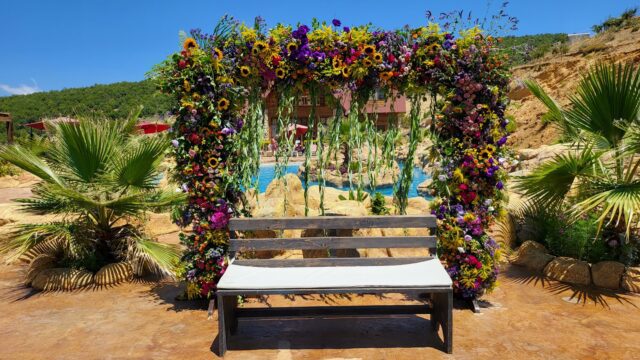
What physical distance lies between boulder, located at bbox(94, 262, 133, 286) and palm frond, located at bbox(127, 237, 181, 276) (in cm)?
8

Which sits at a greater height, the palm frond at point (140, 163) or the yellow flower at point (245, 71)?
the yellow flower at point (245, 71)

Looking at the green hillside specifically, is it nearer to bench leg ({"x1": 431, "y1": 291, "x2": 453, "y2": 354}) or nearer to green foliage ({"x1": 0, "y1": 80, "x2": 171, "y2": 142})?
green foliage ({"x1": 0, "y1": 80, "x2": 171, "y2": 142})

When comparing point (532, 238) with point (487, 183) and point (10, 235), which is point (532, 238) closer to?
point (487, 183)

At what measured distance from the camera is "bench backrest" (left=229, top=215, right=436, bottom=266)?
3666mm

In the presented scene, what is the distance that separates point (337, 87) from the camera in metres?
4.23

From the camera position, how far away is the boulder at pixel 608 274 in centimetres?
449

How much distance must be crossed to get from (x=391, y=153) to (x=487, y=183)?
97 cm

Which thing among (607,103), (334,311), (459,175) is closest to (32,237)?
(334,311)

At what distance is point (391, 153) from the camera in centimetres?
455

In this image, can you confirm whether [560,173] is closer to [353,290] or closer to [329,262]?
[329,262]

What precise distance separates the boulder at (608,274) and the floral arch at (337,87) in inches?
52.9

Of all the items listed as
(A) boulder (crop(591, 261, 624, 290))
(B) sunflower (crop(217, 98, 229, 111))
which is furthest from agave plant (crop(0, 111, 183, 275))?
(A) boulder (crop(591, 261, 624, 290))

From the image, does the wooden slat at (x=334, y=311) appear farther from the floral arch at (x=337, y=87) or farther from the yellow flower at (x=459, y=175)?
the yellow flower at (x=459, y=175)

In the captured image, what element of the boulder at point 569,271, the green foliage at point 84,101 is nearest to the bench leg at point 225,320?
the boulder at point 569,271
